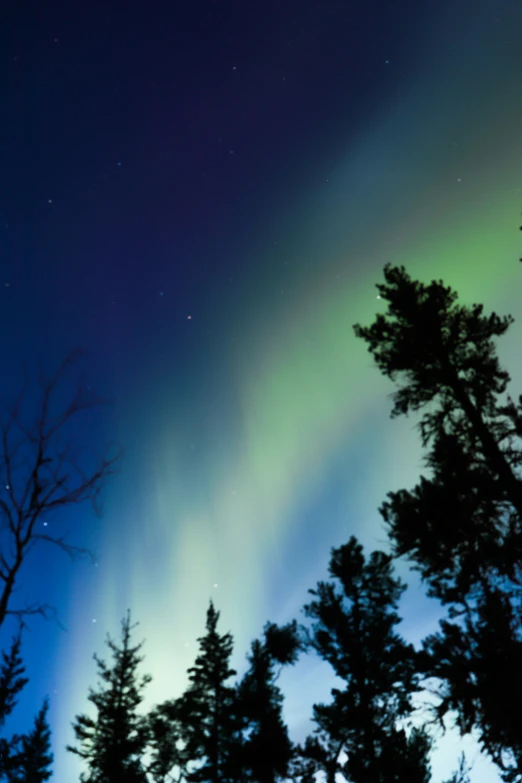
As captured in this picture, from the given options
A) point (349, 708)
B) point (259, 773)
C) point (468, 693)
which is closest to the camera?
point (468, 693)

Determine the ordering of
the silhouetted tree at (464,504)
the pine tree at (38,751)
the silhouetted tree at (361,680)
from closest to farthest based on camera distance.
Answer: the silhouetted tree at (464,504) < the silhouetted tree at (361,680) < the pine tree at (38,751)

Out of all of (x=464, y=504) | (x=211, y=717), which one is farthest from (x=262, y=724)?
(x=464, y=504)

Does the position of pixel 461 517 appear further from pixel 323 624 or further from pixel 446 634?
pixel 323 624

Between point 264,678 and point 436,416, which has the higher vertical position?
point 436,416

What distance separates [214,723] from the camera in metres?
18.7

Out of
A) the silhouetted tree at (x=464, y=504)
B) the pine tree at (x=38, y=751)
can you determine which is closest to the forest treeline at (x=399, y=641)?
the silhouetted tree at (x=464, y=504)

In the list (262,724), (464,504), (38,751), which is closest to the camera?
(464,504)

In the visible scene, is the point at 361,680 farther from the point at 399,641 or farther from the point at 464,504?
the point at 464,504

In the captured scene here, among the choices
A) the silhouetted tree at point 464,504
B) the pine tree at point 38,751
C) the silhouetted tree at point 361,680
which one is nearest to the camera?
the silhouetted tree at point 464,504

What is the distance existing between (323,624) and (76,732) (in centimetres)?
1427

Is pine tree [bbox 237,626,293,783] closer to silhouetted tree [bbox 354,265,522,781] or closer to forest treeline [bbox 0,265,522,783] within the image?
forest treeline [bbox 0,265,522,783]

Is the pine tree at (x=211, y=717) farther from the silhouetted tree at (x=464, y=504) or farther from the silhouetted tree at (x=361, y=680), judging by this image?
the silhouetted tree at (x=464, y=504)

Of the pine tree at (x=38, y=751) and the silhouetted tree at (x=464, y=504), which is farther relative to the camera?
the pine tree at (x=38, y=751)

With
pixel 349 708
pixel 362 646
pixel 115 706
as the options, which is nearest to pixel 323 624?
pixel 362 646
